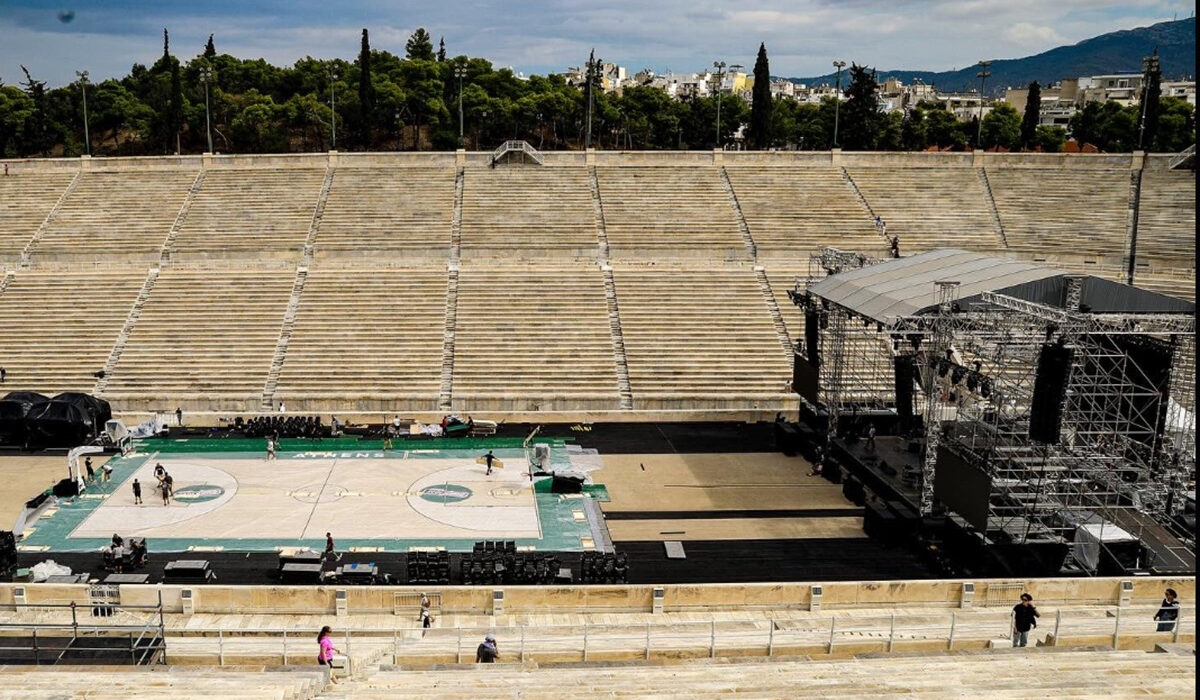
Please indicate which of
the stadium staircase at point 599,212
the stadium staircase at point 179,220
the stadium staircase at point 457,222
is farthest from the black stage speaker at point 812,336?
the stadium staircase at point 179,220

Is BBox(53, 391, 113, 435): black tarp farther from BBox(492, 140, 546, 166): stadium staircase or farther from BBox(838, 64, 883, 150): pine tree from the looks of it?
BBox(838, 64, 883, 150): pine tree

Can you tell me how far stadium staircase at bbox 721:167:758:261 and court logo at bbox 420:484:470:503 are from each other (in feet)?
71.6

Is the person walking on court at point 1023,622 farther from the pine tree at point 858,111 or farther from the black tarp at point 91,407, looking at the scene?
the pine tree at point 858,111

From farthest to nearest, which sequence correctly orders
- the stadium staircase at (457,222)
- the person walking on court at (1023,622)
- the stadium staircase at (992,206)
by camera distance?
the stadium staircase at (992,206) < the stadium staircase at (457,222) < the person walking on court at (1023,622)

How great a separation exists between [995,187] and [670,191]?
55.2 ft

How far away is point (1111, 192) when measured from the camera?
161 ft

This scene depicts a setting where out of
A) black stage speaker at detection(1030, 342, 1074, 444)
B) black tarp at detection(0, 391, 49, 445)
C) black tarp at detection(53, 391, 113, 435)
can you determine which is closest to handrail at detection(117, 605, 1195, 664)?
black stage speaker at detection(1030, 342, 1074, 444)

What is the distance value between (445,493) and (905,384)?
13007mm

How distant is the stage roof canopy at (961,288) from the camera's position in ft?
79.3

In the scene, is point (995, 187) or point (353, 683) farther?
point (995, 187)

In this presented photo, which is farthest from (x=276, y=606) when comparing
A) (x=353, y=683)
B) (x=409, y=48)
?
(x=409, y=48)

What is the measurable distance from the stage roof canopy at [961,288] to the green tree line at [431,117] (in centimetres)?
3115

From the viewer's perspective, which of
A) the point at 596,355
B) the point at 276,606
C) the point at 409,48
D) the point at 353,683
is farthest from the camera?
the point at 409,48

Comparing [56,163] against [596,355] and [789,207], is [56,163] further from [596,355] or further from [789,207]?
[789,207]
